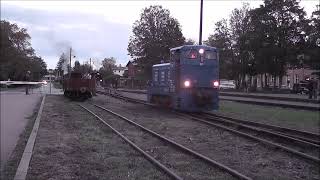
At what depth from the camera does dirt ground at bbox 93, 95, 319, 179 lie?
10227mm

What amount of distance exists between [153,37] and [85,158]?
251 feet

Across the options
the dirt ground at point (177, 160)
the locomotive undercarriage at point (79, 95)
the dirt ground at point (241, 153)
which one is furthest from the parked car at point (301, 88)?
the dirt ground at point (177, 160)

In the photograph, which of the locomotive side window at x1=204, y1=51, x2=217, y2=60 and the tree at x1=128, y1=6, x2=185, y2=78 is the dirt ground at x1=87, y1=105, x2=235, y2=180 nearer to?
the locomotive side window at x1=204, y1=51, x2=217, y2=60

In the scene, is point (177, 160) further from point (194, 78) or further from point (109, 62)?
point (109, 62)

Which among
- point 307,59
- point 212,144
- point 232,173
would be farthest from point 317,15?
point 232,173

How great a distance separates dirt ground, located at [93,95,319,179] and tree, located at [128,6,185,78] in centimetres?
6519

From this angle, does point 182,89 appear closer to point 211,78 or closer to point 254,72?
point 211,78

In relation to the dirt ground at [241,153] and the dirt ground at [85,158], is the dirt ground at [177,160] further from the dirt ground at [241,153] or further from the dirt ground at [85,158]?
the dirt ground at [241,153]

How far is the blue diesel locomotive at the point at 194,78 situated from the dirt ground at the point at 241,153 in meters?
4.81

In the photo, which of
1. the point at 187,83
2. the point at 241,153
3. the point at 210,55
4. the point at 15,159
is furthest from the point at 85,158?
the point at 210,55

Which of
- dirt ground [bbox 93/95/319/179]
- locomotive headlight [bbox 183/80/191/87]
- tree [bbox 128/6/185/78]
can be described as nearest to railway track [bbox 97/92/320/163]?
dirt ground [bbox 93/95/319/179]

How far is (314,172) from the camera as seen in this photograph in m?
10.3

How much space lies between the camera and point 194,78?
24.7 m

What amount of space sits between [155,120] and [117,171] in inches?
482
